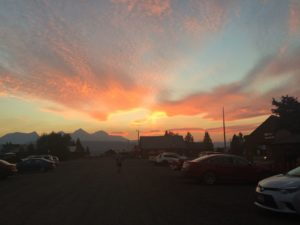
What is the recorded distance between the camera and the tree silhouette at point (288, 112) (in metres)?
74.0

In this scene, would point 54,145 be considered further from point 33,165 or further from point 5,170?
point 5,170

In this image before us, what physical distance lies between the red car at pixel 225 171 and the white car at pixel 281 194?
9.30m

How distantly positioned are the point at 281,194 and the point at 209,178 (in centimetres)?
1039

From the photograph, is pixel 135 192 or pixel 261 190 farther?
pixel 135 192

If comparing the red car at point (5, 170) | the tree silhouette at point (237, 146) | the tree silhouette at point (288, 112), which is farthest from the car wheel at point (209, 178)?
the tree silhouette at point (288, 112)

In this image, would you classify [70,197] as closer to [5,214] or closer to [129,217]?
[5,214]

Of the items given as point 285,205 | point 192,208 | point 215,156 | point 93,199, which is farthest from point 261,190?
point 215,156

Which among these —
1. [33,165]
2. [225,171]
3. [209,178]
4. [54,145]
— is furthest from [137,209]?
[54,145]

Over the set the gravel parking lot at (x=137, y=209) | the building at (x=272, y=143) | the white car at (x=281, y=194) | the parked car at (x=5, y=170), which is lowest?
the gravel parking lot at (x=137, y=209)

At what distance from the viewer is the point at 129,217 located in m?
10.8

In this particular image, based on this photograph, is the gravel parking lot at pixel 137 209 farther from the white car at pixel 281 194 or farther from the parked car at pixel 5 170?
the parked car at pixel 5 170

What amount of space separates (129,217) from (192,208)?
2.33m

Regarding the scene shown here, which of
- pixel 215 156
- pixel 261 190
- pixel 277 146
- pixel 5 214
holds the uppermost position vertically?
pixel 277 146

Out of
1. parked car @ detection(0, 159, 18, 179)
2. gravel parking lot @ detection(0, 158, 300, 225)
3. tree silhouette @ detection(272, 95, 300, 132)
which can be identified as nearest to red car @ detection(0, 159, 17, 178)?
parked car @ detection(0, 159, 18, 179)
